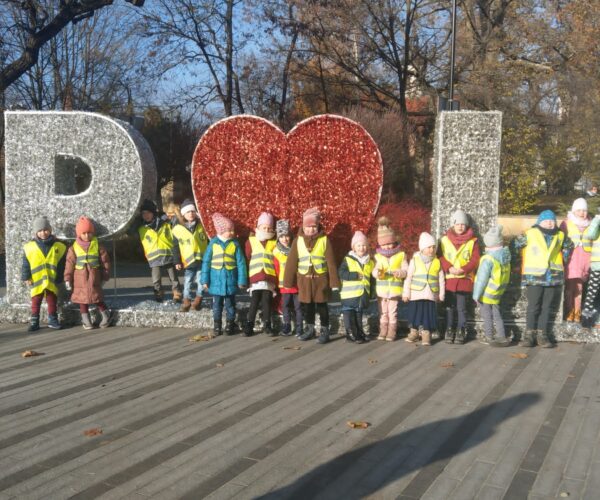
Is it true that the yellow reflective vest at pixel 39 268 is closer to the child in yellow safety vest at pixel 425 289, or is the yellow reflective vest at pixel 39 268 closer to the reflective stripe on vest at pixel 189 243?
the reflective stripe on vest at pixel 189 243

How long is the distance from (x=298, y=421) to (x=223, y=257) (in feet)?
10.9

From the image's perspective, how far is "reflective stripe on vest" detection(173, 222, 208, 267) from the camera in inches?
334

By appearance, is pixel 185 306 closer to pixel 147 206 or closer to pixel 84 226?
pixel 147 206

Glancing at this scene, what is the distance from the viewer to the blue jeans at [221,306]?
8.03 meters

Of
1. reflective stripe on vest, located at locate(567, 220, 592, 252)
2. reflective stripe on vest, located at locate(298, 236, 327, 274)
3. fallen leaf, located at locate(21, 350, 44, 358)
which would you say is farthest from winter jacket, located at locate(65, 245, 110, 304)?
reflective stripe on vest, located at locate(567, 220, 592, 252)

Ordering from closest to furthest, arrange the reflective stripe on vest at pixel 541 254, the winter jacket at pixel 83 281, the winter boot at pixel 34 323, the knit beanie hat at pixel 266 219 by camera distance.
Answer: the reflective stripe on vest at pixel 541 254 → the knit beanie hat at pixel 266 219 → the winter jacket at pixel 83 281 → the winter boot at pixel 34 323

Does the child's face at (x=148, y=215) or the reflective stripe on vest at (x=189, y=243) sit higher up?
the child's face at (x=148, y=215)

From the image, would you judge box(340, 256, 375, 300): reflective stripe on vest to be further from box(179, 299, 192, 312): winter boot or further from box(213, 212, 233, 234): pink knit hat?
box(179, 299, 192, 312): winter boot

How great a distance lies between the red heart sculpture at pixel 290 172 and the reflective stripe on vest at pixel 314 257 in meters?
0.50

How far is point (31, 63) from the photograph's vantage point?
15852mm

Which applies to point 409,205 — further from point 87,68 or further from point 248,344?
point 87,68

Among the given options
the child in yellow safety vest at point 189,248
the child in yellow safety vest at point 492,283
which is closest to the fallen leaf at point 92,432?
the child in yellow safety vest at point 189,248

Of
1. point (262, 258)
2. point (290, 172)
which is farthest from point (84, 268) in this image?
point (290, 172)

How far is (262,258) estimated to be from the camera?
26.4ft
